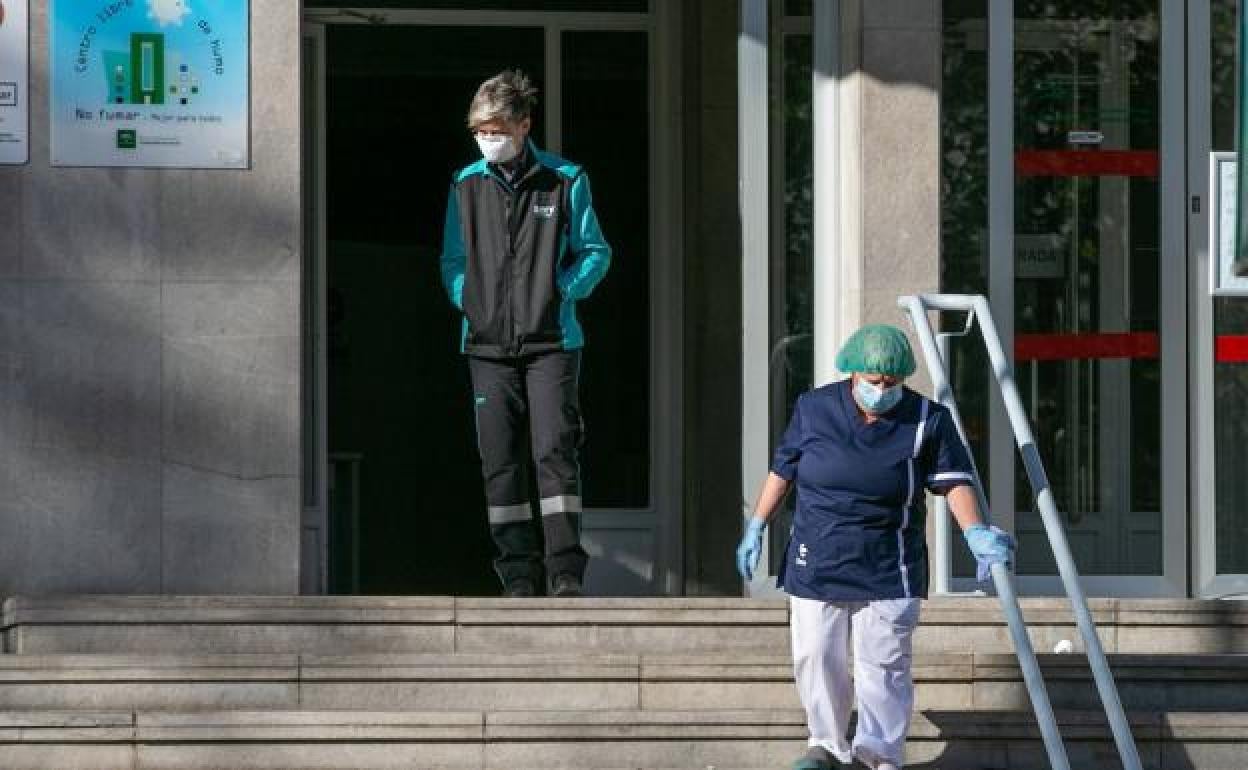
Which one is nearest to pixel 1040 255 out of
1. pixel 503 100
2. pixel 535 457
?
pixel 535 457

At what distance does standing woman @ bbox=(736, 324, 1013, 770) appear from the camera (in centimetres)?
809

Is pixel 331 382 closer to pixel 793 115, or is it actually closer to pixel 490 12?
pixel 490 12

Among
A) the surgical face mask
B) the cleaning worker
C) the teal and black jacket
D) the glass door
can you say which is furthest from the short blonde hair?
the glass door

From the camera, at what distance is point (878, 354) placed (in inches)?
318

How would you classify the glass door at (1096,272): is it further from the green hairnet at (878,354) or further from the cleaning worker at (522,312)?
the green hairnet at (878,354)

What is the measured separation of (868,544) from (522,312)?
204cm

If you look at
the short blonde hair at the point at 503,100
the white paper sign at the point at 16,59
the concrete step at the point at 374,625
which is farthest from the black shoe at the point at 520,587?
the white paper sign at the point at 16,59

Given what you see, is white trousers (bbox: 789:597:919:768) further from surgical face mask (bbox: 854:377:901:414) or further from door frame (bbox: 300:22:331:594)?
door frame (bbox: 300:22:331:594)

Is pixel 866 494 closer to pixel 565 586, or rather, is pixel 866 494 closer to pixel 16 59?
pixel 565 586

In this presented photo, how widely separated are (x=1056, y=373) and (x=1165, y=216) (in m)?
0.72

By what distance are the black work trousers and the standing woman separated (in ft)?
4.96

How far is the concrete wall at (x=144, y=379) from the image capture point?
31.7 feet

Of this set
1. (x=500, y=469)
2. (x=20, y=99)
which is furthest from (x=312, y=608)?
(x=20, y=99)

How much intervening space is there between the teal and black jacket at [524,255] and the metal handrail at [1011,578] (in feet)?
3.74
